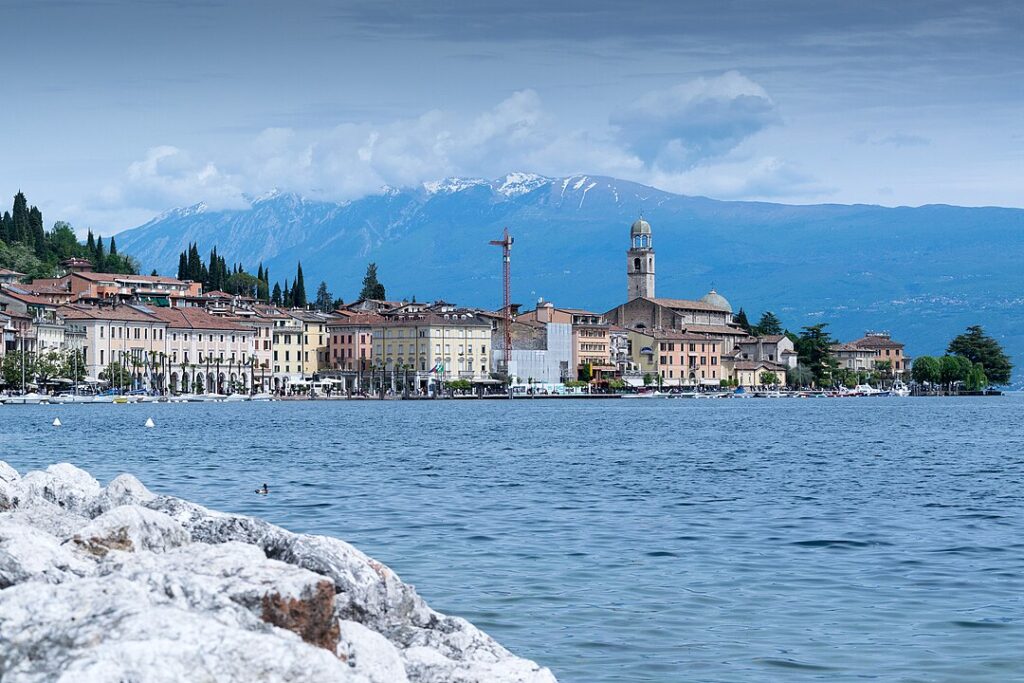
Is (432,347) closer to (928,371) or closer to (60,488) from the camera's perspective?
(928,371)

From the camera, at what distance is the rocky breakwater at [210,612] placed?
603 cm

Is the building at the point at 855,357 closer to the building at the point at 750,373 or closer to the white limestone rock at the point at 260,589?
the building at the point at 750,373

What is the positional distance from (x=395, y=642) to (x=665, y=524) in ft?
36.4

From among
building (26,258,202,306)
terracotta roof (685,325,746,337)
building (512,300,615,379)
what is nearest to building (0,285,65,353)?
building (26,258,202,306)

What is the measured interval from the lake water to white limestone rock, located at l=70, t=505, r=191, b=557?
3039mm

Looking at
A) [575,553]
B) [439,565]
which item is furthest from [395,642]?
[575,553]

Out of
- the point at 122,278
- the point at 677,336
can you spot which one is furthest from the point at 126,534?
the point at 677,336

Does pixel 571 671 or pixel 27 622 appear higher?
pixel 27 622

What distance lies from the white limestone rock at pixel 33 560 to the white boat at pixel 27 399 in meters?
93.9

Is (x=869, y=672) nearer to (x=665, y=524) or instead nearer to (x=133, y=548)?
(x=133, y=548)

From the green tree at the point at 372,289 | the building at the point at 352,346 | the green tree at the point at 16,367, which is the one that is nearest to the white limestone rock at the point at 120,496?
the green tree at the point at 16,367

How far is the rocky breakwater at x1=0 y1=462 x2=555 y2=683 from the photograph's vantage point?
6.03 m

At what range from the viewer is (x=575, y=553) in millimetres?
16500

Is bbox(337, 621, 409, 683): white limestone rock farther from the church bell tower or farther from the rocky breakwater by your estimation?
the church bell tower
